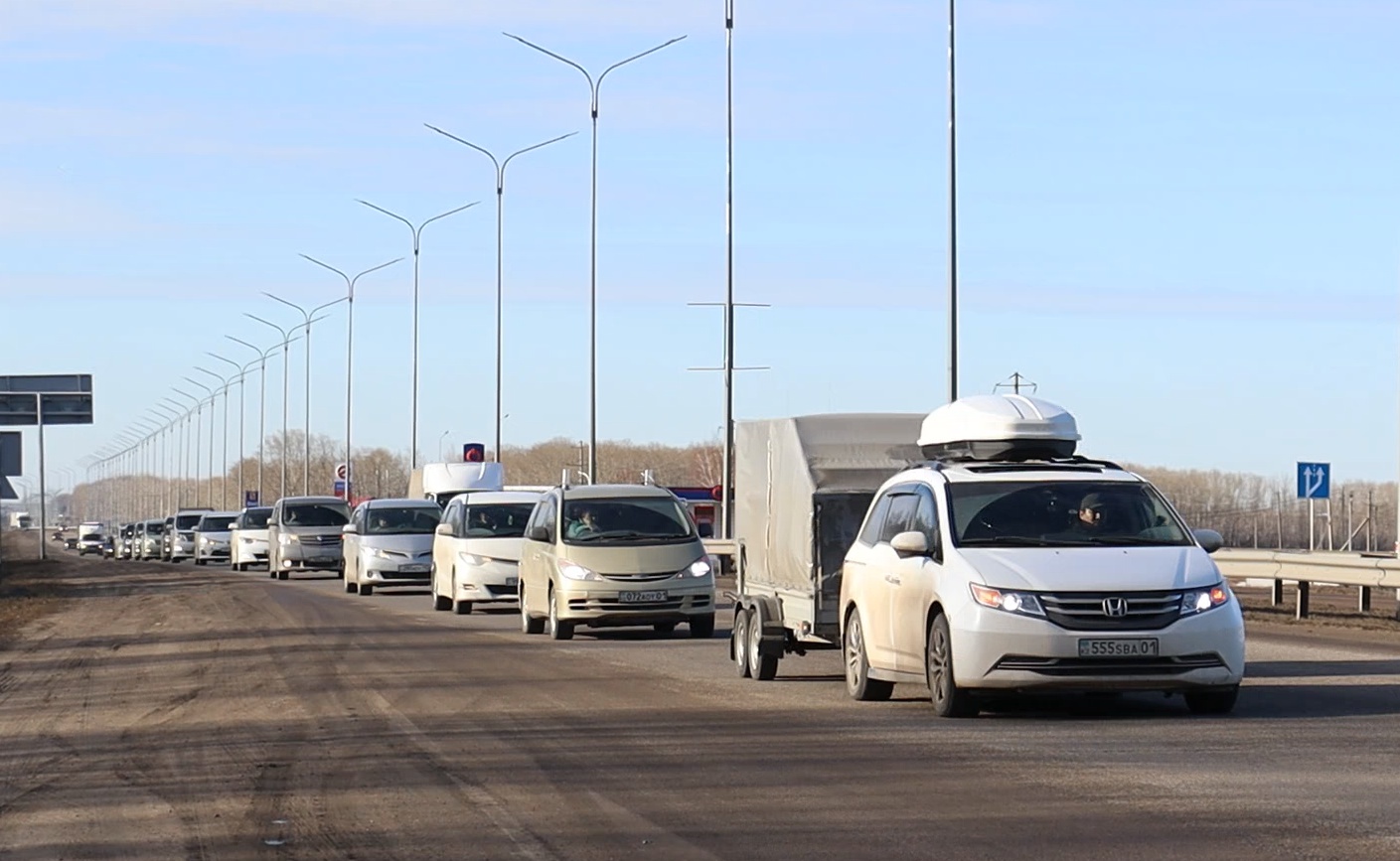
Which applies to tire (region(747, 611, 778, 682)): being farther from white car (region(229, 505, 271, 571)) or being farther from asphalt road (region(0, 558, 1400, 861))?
white car (region(229, 505, 271, 571))

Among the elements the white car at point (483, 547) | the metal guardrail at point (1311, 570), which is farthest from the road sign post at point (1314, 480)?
the white car at point (483, 547)

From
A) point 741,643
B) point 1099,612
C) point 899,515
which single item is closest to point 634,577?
point 741,643

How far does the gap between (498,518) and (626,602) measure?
8051 millimetres

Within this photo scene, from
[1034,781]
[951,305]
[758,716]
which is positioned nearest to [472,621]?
[951,305]

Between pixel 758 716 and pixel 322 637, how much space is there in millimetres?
11388

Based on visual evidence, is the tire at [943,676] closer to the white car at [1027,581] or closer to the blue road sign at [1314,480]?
the white car at [1027,581]

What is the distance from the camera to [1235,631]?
13.9m

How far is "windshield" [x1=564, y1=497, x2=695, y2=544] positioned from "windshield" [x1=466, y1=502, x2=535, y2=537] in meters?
6.37

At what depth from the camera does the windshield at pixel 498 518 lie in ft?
105

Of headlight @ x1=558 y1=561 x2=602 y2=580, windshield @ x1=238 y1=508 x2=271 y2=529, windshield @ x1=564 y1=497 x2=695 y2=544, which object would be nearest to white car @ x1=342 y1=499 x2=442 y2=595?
windshield @ x1=564 y1=497 x2=695 y2=544

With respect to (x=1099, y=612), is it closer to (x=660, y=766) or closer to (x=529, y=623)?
(x=660, y=766)

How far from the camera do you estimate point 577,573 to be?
24.7 metres

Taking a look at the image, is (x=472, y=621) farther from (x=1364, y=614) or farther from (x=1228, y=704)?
(x=1228, y=704)

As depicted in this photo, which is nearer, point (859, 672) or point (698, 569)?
point (859, 672)
